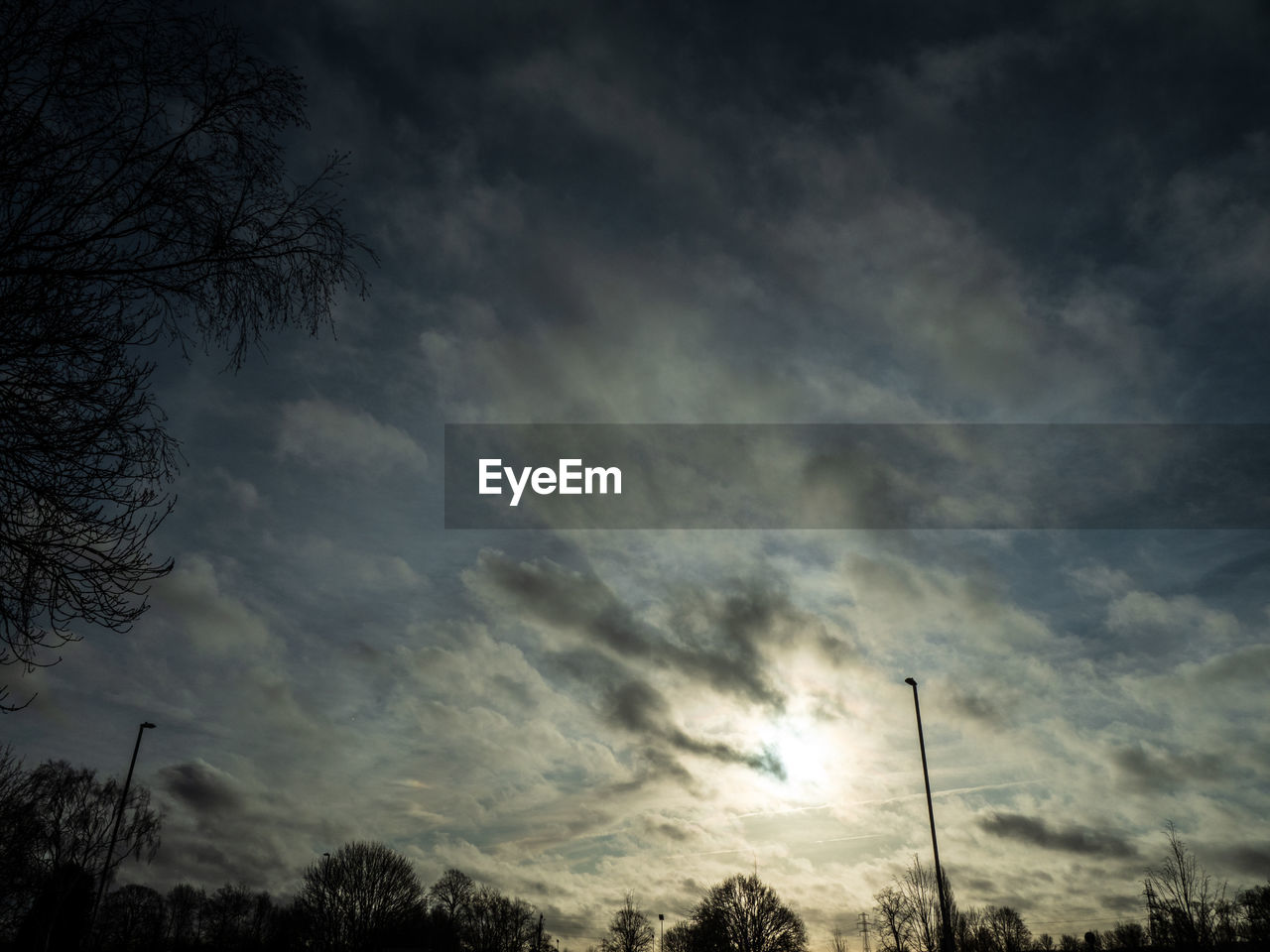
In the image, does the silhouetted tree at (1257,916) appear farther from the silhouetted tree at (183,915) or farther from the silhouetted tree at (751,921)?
the silhouetted tree at (183,915)

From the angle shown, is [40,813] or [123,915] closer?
[40,813]

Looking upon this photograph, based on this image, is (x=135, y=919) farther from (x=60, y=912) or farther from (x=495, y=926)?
(x=60, y=912)

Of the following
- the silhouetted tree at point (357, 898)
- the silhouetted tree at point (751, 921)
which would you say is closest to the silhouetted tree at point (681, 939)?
the silhouetted tree at point (751, 921)

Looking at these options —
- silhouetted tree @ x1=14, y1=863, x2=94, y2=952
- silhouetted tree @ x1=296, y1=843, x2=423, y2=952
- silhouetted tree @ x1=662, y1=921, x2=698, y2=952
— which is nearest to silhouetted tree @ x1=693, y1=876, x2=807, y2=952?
silhouetted tree @ x1=662, y1=921, x2=698, y2=952

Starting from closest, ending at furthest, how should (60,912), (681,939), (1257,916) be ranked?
(60,912) < (1257,916) < (681,939)

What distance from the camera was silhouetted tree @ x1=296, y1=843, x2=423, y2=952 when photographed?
211ft

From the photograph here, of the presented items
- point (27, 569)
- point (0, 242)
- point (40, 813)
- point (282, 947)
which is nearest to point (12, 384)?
point (0, 242)

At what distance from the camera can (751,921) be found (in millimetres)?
72188

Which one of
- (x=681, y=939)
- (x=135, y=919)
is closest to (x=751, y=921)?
(x=681, y=939)

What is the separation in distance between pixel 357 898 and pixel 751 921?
118 feet

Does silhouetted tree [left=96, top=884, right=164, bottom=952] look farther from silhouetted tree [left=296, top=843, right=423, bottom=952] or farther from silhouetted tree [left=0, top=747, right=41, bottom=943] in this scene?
silhouetted tree [left=0, top=747, right=41, bottom=943]

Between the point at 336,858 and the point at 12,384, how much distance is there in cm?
7763

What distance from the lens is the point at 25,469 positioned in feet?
15.5

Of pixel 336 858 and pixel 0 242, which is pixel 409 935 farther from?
pixel 0 242
